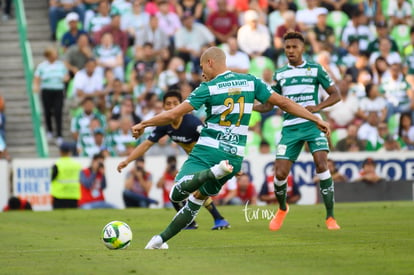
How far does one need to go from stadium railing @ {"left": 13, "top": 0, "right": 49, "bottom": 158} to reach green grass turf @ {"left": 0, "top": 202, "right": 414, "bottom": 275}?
672cm

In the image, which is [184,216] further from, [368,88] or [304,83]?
[368,88]

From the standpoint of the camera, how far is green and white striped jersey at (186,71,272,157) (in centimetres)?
1184

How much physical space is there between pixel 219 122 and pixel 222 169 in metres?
1.05

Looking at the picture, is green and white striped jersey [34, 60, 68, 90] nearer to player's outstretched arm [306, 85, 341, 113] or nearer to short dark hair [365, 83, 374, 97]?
short dark hair [365, 83, 374, 97]

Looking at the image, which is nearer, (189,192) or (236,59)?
(189,192)

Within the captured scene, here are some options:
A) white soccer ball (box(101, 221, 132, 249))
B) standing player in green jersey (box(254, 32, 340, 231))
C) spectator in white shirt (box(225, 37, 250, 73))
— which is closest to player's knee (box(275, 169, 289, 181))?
standing player in green jersey (box(254, 32, 340, 231))

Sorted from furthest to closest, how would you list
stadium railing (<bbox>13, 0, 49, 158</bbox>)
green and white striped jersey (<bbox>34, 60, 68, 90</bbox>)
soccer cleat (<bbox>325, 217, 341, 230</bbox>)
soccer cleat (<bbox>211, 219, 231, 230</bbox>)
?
green and white striped jersey (<bbox>34, 60, 68, 90</bbox>) < stadium railing (<bbox>13, 0, 49, 158</bbox>) < soccer cleat (<bbox>211, 219, 231, 230</bbox>) < soccer cleat (<bbox>325, 217, 341, 230</bbox>)

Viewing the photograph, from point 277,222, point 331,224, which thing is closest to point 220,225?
point 277,222

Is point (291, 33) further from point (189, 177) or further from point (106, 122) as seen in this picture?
point (106, 122)

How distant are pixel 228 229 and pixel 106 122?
35.9 feet

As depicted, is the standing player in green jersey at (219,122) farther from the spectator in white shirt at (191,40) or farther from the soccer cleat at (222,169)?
the spectator in white shirt at (191,40)

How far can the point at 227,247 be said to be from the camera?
12297mm

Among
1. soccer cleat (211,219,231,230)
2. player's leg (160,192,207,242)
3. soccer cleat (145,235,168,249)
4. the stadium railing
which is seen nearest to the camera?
player's leg (160,192,207,242)

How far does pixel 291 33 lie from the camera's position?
1505 cm
